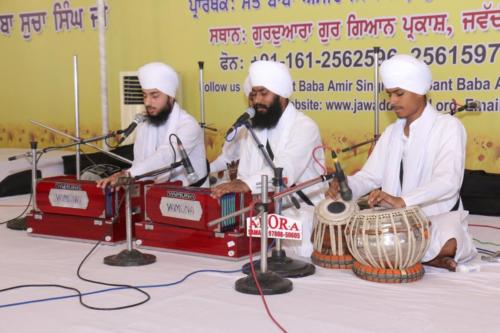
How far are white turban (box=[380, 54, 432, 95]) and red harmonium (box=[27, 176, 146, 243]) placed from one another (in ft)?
5.13

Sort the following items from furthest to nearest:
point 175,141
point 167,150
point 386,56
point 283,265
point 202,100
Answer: point 202,100
point 386,56
point 175,141
point 167,150
point 283,265

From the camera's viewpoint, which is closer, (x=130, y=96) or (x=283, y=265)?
(x=283, y=265)

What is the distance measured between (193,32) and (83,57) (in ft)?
4.75

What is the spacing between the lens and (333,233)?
12.2 ft

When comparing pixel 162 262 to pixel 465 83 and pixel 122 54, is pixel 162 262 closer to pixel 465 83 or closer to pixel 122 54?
pixel 465 83

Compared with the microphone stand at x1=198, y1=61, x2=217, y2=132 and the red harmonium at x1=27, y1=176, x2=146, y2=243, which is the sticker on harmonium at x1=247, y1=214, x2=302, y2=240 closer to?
the red harmonium at x1=27, y1=176, x2=146, y2=243

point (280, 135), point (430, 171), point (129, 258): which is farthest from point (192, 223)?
point (430, 171)

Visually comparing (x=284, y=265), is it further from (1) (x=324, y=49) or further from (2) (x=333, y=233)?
(1) (x=324, y=49)

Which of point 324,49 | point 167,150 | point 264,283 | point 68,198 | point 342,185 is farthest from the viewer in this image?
point 324,49

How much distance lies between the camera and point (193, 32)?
24.2 feet

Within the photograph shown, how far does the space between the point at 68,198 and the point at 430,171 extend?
2103mm

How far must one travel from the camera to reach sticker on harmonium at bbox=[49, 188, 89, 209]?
4461 mm

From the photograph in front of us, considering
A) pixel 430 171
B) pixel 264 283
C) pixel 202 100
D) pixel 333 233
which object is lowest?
pixel 264 283

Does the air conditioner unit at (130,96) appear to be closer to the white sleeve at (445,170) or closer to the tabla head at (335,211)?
the tabla head at (335,211)
